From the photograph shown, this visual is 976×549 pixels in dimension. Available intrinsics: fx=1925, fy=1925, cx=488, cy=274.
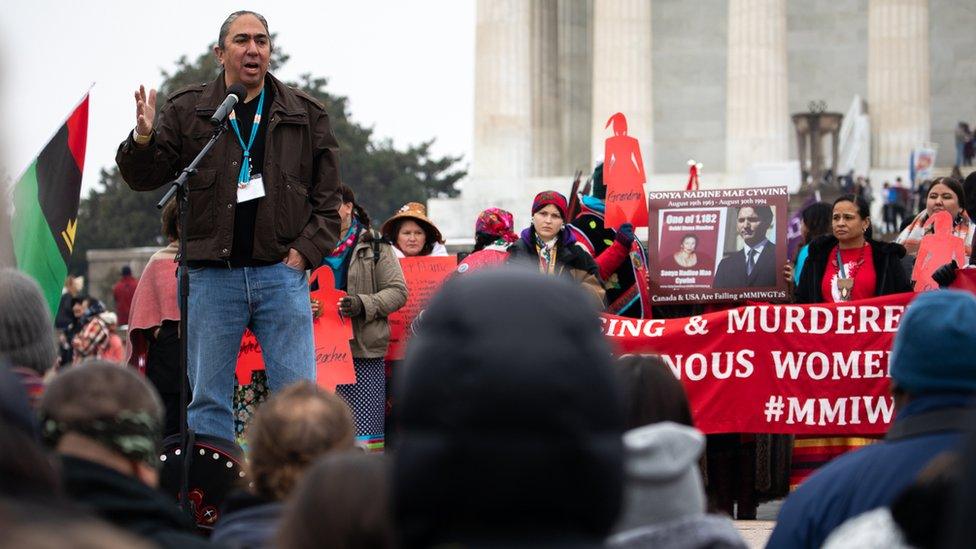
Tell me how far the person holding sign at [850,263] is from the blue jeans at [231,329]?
4.79m

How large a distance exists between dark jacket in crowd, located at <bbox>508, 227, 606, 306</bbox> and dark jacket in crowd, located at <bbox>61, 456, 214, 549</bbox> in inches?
322

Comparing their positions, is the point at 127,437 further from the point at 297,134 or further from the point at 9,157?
the point at 297,134

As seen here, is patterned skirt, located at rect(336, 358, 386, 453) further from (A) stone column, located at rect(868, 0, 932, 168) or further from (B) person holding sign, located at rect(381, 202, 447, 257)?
(A) stone column, located at rect(868, 0, 932, 168)

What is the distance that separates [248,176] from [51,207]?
1755 millimetres

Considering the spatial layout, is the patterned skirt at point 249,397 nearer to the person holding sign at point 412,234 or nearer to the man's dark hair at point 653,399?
the person holding sign at point 412,234

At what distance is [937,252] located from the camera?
13.3 meters

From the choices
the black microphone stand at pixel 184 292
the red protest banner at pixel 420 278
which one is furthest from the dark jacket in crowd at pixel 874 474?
the red protest banner at pixel 420 278

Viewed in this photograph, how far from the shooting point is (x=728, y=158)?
164 feet

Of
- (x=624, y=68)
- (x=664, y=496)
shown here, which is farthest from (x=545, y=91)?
(x=664, y=496)

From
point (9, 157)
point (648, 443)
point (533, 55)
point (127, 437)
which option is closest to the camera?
point (648, 443)

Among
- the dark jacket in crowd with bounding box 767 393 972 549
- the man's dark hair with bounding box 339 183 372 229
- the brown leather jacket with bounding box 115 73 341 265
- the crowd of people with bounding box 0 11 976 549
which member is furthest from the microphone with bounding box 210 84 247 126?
the dark jacket in crowd with bounding box 767 393 972 549

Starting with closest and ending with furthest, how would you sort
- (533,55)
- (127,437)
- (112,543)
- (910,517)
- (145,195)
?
(112,543) < (910,517) < (127,437) < (533,55) < (145,195)

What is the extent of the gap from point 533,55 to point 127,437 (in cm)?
4911

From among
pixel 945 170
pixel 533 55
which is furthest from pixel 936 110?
pixel 533 55
